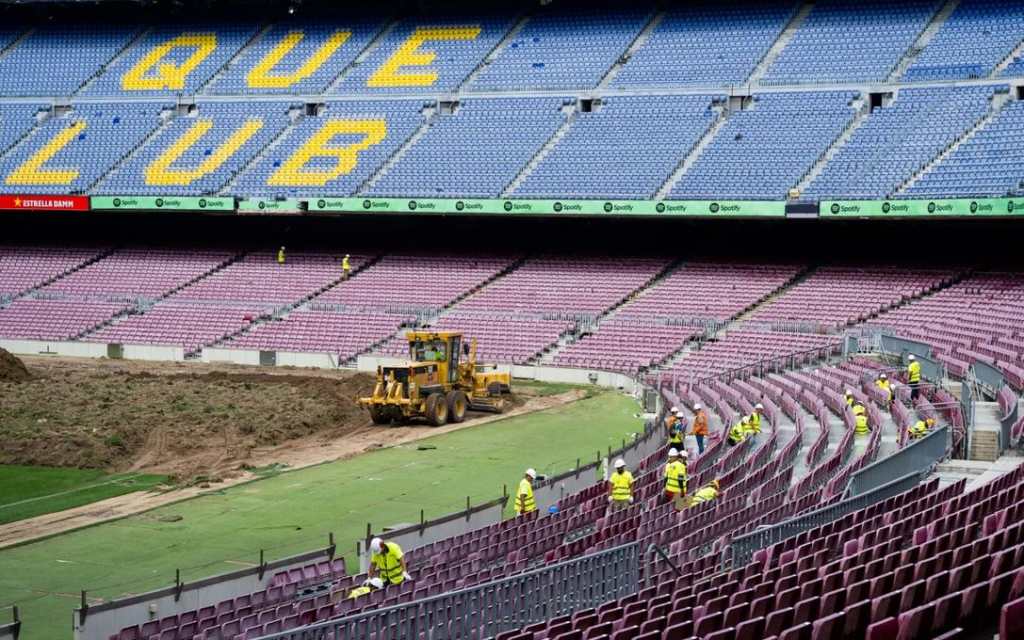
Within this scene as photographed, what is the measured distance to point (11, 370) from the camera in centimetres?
3941

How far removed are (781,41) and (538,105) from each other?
36.0ft

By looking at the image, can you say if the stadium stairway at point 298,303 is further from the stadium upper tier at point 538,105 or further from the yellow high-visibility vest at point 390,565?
the yellow high-visibility vest at point 390,565

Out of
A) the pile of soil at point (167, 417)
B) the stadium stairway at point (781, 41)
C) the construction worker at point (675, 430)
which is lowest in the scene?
the pile of soil at point (167, 417)

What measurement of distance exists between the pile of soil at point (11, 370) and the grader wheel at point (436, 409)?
43.3ft

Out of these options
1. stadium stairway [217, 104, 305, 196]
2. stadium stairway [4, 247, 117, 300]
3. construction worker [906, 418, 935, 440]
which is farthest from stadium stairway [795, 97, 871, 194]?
stadium stairway [4, 247, 117, 300]

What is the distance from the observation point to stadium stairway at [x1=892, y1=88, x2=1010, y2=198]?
46.4m

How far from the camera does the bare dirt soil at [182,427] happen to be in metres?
27.9

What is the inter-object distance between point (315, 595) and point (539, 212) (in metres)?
35.3

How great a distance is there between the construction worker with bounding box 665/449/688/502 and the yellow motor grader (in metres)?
14.7

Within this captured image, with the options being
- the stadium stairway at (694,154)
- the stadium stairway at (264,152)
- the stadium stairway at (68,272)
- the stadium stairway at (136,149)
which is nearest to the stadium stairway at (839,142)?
the stadium stairway at (694,154)

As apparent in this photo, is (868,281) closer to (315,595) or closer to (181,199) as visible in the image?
(181,199)

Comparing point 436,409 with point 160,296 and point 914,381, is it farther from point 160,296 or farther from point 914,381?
point 160,296

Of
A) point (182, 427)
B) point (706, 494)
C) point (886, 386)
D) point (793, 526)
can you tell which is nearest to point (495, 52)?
point (182, 427)

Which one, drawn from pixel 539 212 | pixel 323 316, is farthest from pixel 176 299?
pixel 539 212
